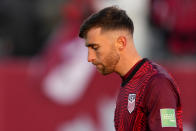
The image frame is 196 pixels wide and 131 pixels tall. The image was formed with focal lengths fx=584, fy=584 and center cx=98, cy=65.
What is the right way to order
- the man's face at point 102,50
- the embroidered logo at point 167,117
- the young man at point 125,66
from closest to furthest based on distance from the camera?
the embroidered logo at point 167,117 < the young man at point 125,66 < the man's face at point 102,50

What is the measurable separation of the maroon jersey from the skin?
8 centimetres

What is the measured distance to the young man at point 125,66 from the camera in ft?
10.7

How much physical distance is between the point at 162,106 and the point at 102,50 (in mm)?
560

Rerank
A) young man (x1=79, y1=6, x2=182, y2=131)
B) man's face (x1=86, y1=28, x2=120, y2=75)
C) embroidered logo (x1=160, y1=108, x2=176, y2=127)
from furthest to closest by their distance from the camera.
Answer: man's face (x1=86, y1=28, x2=120, y2=75)
young man (x1=79, y1=6, x2=182, y2=131)
embroidered logo (x1=160, y1=108, x2=176, y2=127)

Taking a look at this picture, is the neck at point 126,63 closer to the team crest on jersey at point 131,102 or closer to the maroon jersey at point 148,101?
the maroon jersey at point 148,101

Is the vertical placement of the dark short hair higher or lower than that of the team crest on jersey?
higher

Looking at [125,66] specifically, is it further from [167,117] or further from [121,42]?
[167,117]

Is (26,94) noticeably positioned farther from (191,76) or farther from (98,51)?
(98,51)

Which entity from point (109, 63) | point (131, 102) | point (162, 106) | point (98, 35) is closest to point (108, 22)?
point (98, 35)

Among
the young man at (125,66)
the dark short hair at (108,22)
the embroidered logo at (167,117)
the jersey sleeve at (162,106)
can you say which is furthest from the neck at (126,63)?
the embroidered logo at (167,117)

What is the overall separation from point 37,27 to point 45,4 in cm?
38

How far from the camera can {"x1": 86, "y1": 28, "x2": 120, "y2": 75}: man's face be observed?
3.47 metres

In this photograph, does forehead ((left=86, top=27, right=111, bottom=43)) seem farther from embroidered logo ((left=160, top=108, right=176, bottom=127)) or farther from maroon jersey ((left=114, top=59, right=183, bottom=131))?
embroidered logo ((left=160, top=108, right=176, bottom=127))

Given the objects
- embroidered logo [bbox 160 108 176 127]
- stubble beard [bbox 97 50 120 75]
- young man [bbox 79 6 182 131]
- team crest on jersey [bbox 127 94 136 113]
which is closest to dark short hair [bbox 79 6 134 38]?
young man [bbox 79 6 182 131]
